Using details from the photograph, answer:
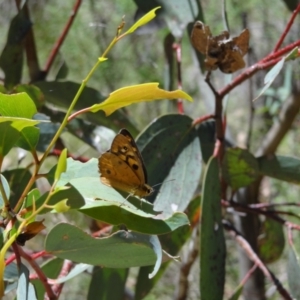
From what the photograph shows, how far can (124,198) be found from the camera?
0.42 m

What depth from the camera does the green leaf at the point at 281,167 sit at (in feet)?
2.11

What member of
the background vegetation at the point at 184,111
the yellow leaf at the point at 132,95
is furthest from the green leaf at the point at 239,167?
the yellow leaf at the point at 132,95

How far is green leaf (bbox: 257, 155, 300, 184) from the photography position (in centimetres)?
64

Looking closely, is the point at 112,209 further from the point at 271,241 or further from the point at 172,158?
the point at 271,241

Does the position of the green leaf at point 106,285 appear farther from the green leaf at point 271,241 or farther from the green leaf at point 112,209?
the green leaf at point 271,241

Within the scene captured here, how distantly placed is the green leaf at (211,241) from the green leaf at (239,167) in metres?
0.10

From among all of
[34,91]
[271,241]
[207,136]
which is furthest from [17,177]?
[271,241]

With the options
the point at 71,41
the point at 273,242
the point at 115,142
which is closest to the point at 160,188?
the point at 115,142

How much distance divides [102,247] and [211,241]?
0.18 m

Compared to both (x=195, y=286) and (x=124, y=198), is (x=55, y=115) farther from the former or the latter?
(x=195, y=286)

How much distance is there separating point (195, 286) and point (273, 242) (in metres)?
0.54

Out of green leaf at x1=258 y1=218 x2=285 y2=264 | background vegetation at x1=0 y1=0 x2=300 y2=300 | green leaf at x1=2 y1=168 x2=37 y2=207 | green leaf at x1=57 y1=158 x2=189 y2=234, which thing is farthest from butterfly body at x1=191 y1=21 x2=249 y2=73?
green leaf at x1=258 y1=218 x2=285 y2=264

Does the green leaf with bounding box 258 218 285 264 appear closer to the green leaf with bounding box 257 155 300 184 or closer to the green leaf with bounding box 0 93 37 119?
the green leaf with bounding box 257 155 300 184

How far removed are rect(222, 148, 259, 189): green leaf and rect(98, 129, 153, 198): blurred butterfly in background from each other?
8.7 inches
